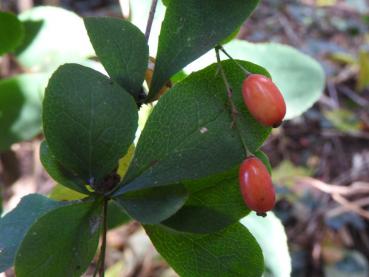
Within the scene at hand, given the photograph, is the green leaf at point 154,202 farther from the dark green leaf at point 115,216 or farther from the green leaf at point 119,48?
the dark green leaf at point 115,216

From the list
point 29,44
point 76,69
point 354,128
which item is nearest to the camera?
point 76,69

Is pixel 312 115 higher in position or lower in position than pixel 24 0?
lower

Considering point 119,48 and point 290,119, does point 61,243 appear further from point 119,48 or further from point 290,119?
point 290,119

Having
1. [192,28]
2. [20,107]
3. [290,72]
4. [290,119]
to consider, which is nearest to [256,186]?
[192,28]

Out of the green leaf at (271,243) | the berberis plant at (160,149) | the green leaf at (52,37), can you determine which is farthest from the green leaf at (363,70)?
the berberis plant at (160,149)

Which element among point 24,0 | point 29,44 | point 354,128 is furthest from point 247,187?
point 354,128

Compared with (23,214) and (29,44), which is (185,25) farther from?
(29,44)
